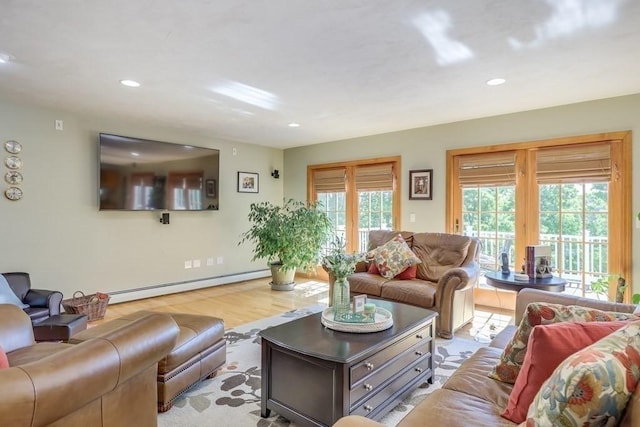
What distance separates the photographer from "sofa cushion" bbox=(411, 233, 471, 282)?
13.1 feet

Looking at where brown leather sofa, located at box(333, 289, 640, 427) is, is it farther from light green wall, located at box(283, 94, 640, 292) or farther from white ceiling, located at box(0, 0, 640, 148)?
light green wall, located at box(283, 94, 640, 292)

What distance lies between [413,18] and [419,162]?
308cm

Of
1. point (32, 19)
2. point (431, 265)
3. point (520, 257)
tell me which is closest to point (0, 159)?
point (32, 19)

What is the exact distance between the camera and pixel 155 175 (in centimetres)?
489

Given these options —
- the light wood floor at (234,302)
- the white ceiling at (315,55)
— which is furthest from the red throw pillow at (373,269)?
the white ceiling at (315,55)

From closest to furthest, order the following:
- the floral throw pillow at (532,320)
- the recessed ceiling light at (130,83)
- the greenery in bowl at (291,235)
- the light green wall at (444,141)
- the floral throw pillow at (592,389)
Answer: the floral throw pillow at (592,389)
the floral throw pillow at (532,320)
the recessed ceiling light at (130,83)
the light green wall at (444,141)
the greenery in bowl at (291,235)

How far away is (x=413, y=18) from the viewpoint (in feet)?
7.15

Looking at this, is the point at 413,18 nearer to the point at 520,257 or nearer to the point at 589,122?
the point at 589,122

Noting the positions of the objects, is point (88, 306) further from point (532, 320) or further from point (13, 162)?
point (532, 320)

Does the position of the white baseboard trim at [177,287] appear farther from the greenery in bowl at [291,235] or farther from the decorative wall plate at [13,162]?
the decorative wall plate at [13,162]

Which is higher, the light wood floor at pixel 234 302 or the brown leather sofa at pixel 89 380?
the brown leather sofa at pixel 89 380

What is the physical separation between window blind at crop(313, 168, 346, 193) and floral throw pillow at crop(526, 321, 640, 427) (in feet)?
16.8

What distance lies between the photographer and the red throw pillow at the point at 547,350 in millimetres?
1259

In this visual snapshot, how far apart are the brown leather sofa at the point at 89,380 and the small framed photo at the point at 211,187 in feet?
11.8
